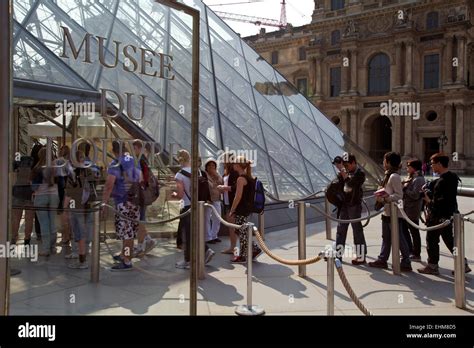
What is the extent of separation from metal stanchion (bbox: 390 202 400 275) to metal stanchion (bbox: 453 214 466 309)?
3.51 ft

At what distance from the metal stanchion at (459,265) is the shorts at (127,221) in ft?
9.48

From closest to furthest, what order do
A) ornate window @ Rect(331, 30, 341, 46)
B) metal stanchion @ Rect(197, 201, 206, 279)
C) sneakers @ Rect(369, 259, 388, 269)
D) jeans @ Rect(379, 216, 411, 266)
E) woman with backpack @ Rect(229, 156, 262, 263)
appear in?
metal stanchion @ Rect(197, 201, 206, 279), jeans @ Rect(379, 216, 411, 266), sneakers @ Rect(369, 259, 388, 269), woman with backpack @ Rect(229, 156, 262, 263), ornate window @ Rect(331, 30, 341, 46)

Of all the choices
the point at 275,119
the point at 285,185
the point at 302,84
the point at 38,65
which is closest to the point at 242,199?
the point at 38,65

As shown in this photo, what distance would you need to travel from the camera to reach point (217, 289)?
4.45m

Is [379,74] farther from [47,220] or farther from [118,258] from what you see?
[118,258]

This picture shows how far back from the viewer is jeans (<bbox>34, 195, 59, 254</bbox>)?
10.5 ft

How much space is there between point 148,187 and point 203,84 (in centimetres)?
685

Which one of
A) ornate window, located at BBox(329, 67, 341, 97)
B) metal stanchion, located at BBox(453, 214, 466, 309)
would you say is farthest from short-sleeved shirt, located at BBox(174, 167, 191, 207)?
ornate window, located at BBox(329, 67, 341, 97)

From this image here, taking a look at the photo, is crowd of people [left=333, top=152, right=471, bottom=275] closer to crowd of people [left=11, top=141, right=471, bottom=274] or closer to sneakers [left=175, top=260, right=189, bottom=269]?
crowd of people [left=11, top=141, right=471, bottom=274]

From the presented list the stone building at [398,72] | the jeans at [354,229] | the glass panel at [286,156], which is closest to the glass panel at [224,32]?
the glass panel at [286,156]

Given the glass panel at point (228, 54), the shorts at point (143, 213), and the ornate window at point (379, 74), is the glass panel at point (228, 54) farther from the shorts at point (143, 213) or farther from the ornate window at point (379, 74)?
the ornate window at point (379, 74)
